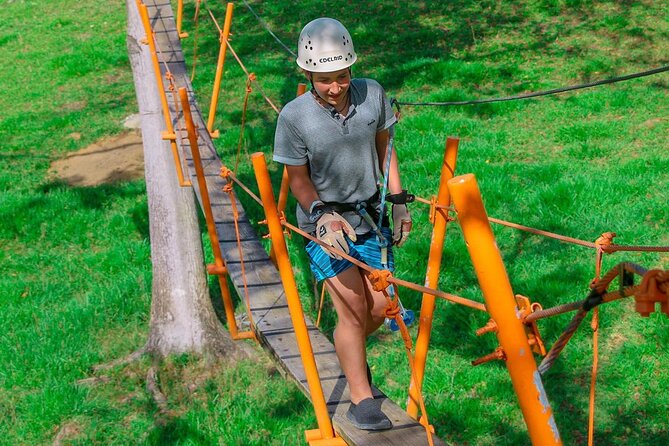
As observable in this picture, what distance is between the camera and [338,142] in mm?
3242

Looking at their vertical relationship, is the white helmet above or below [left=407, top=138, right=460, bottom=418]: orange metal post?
above

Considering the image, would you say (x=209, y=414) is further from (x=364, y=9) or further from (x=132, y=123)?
(x=364, y=9)

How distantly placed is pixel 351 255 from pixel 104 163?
5.63 meters

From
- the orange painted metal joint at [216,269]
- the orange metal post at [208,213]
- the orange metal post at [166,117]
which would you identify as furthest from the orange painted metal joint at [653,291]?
the orange metal post at [166,117]

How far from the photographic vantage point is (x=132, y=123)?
30.6 ft

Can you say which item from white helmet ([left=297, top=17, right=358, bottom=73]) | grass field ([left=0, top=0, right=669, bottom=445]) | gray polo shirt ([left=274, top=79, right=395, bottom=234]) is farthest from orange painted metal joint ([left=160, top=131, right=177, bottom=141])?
white helmet ([left=297, top=17, right=358, bottom=73])

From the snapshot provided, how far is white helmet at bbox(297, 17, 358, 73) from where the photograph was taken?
10.2 feet

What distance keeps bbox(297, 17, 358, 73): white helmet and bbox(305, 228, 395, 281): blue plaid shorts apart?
2.07ft

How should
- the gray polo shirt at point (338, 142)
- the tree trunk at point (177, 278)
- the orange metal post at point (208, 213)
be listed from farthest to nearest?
the tree trunk at point (177, 278), the orange metal post at point (208, 213), the gray polo shirt at point (338, 142)

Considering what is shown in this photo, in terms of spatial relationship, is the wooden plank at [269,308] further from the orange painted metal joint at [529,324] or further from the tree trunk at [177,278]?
the orange painted metal joint at [529,324]

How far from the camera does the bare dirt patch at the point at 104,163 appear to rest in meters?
8.03

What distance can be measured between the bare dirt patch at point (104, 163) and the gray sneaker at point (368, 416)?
208 inches

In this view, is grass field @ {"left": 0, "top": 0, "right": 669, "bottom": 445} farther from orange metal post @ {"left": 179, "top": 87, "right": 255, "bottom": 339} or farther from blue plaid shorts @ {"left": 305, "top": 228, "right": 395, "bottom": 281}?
blue plaid shorts @ {"left": 305, "top": 228, "right": 395, "bottom": 281}

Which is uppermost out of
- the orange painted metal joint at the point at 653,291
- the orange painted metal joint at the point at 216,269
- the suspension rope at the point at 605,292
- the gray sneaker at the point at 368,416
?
the orange painted metal joint at the point at 653,291
